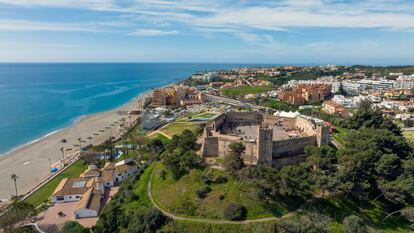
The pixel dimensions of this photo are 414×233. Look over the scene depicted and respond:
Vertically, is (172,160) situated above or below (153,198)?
above

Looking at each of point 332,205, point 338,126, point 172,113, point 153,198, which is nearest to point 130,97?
point 172,113

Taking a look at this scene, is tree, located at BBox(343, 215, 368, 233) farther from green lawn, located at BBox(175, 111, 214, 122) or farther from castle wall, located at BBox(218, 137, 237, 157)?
green lawn, located at BBox(175, 111, 214, 122)

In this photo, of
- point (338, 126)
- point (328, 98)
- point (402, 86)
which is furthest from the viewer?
point (402, 86)

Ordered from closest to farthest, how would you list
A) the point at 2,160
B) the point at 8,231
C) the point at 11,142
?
1. the point at 8,231
2. the point at 2,160
3. the point at 11,142

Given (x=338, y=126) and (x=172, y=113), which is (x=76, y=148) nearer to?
(x=172, y=113)

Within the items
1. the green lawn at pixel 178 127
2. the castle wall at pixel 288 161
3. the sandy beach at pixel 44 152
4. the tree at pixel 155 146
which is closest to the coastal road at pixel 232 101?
the green lawn at pixel 178 127

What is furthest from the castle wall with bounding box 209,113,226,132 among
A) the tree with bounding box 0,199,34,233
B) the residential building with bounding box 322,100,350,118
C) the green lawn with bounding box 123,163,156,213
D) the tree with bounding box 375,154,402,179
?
the residential building with bounding box 322,100,350,118
